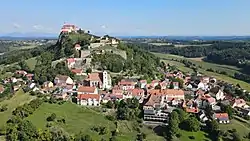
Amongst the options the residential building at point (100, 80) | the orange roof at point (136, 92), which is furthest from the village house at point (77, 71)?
the orange roof at point (136, 92)

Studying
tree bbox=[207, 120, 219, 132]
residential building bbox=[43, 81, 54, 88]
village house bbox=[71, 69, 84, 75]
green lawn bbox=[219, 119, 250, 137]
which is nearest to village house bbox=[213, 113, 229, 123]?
green lawn bbox=[219, 119, 250, 137]

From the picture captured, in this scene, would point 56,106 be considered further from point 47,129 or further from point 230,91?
point 230,91

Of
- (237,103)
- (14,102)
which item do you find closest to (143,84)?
(237,103)

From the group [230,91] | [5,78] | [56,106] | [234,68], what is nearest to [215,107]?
[230,91]

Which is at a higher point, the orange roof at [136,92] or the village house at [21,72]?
the village house at [21,72]

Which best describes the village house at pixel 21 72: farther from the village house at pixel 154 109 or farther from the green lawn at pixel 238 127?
the green lawn at pixel 238 127

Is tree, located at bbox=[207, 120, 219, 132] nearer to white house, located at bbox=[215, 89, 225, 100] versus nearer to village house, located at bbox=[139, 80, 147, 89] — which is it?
white house, located at bbox=[215, 89, 225, 100]

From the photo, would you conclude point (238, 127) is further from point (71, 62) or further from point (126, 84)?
point (71, 62)
